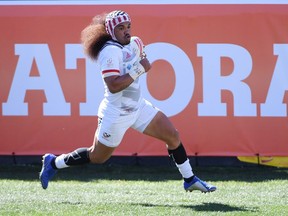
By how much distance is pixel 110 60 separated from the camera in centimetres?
682

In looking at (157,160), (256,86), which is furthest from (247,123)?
(157,160)

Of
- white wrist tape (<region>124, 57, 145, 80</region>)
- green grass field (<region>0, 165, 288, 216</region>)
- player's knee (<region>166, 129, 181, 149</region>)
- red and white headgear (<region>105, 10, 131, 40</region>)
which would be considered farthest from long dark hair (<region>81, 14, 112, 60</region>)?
green grass field (<region>0, 165, 288, 216</region>)

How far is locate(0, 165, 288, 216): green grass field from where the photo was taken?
671 cm

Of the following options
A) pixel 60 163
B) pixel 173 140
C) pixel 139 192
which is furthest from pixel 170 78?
pixel 60 163

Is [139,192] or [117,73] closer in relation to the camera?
[117,73]

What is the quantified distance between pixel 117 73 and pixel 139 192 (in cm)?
161

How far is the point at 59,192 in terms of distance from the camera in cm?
789

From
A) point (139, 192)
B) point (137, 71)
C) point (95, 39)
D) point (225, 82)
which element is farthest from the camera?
point (225, 82)

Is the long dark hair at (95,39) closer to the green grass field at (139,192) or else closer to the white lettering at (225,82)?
the green grass field at (139,192)

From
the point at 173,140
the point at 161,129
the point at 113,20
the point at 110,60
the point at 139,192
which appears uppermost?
the point at 113,20

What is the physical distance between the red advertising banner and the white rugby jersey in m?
2.61

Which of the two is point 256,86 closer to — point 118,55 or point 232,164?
point 232,164

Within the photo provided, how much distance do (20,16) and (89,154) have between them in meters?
3.25

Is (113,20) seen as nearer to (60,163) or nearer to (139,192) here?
(60,163)
